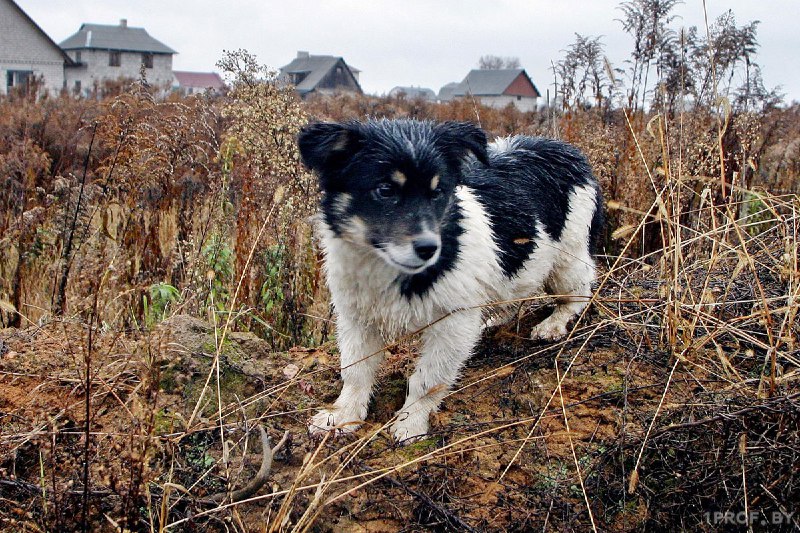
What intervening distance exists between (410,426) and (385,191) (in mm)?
1179

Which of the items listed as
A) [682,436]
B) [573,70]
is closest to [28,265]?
[682,436]

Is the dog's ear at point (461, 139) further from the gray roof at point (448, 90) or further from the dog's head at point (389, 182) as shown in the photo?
the gray roof at point (448, 90)

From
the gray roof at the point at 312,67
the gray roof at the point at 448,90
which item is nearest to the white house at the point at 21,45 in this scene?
the gray roof at the point at 312,67

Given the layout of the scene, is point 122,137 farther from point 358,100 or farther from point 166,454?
point 358,100

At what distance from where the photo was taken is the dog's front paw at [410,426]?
11.2ft

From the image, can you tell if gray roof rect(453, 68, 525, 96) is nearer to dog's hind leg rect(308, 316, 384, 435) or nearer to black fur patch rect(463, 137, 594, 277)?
black fur patch rect(463, 137, 594, 277)

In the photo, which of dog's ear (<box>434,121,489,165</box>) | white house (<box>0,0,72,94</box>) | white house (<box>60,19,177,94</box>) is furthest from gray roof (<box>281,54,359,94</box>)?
dog's ear (<box>434,121,489,165</box>)

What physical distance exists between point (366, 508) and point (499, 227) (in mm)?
1742

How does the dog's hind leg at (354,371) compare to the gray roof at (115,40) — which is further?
the gray roof at (115,40)

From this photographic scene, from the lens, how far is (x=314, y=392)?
3.92 meters

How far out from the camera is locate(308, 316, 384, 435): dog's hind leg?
142 inches

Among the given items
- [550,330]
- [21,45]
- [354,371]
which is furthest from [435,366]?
[21,45]

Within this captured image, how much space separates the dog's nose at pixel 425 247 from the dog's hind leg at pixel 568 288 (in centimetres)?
155

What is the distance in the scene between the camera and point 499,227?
3953 mm
